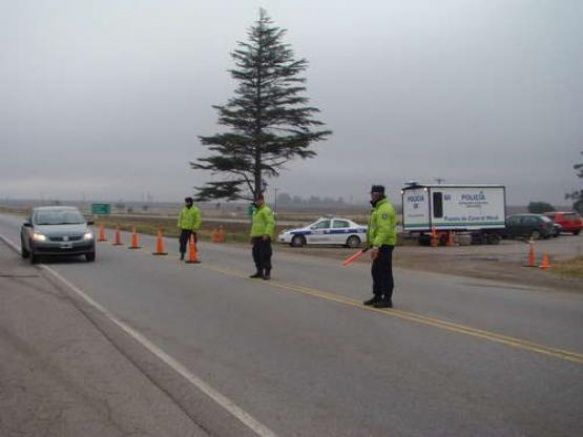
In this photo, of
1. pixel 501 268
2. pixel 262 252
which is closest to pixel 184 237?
pixel 262 252

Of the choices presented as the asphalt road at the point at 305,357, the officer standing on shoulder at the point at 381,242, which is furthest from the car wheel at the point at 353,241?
the officer standing on shoulder at the point at 381,242

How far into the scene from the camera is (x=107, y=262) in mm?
19703

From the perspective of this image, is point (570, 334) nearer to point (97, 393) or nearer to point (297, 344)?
point (297, 344)

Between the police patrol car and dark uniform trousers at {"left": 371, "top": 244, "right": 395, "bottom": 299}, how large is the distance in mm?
21929

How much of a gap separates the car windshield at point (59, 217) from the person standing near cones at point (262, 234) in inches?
284

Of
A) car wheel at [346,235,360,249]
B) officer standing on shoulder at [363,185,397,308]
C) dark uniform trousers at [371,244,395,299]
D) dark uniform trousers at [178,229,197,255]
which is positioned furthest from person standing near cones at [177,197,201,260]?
car wheel at [346,235,360,249]

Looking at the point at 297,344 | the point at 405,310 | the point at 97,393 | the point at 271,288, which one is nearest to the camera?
the point at 97,393

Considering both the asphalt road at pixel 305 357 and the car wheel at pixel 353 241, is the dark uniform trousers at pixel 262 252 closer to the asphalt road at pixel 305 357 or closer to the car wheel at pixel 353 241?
the asphalt road at pixel 305 357

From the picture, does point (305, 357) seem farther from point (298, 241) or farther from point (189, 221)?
point (298, 241)

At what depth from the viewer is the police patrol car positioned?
33.1m

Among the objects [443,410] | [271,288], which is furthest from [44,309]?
[443,410]

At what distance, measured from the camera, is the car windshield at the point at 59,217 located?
2000 cm

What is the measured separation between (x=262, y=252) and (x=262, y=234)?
52 cm

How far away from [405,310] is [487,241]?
94.0 ft
